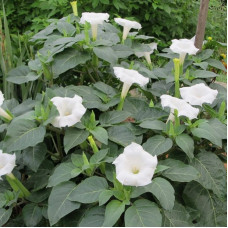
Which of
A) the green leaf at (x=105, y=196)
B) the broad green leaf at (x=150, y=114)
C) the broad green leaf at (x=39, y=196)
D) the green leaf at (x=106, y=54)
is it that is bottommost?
the broad green leaf at (x=39, y=196)

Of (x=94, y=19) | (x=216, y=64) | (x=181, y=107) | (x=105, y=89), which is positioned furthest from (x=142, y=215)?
(x=216, y=64)

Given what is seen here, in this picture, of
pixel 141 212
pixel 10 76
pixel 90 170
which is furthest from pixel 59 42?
pixel 141 212

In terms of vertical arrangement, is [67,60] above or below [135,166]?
above

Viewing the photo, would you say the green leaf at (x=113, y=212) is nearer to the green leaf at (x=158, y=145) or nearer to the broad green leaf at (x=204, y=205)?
the green leaf at (x=158, y=145)

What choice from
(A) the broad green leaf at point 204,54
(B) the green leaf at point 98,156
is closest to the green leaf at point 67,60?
(B) the green leaf at point 98,156

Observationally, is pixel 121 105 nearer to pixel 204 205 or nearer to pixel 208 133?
pixel 208 133

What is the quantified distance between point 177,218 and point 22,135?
0.65 metres

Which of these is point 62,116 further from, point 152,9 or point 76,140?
point 152,9

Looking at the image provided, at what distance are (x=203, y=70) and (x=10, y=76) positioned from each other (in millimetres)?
985

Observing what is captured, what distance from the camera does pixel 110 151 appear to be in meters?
1.49

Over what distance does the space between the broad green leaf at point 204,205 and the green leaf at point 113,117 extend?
38 centimetres

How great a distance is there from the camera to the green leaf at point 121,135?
147cm

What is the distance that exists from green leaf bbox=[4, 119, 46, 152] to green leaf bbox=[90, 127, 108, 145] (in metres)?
0.20

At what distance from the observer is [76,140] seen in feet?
4.70
